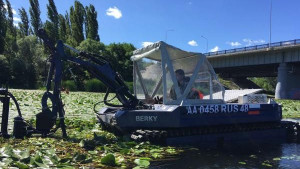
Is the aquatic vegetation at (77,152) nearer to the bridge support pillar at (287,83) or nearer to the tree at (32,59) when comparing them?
the bridge support pillar at (287,83)

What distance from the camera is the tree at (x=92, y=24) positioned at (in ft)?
211

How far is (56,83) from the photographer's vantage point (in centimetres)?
789

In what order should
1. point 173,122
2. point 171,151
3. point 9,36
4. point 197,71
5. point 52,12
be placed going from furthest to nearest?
point 52,12
point 9,36
point 197,71
point 173,122
point 171,151

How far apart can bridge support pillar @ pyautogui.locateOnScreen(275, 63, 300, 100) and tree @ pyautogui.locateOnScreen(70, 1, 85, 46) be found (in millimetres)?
37565

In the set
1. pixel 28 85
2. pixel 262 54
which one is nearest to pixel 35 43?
pixel 28 85

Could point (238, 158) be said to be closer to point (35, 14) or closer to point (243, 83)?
point (243, 83)

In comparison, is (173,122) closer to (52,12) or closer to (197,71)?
(197,71)

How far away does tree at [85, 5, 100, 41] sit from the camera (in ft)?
211

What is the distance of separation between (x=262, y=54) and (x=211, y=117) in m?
37.0

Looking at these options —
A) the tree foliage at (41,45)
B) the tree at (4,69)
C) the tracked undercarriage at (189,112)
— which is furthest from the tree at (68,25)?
the tracked undercarriage at (189,112)

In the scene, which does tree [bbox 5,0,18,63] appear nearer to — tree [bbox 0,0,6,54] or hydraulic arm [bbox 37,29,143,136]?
tree [bbox 0,0,6,54]

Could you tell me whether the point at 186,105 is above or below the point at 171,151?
above

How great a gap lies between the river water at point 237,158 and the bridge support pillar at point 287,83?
3487cm

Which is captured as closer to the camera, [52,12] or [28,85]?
[28,85]
